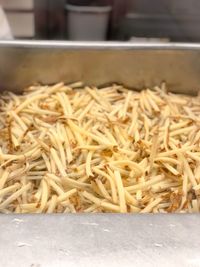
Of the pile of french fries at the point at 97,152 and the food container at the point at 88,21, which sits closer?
the pile of french fries at the point at 97,152

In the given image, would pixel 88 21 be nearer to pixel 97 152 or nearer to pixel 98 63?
pixel 98 63

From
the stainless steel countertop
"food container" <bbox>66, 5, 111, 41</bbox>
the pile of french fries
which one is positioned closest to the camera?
the stainless steel countertop

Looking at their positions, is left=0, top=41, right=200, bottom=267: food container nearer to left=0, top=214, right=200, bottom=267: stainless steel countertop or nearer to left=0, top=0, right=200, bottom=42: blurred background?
left=0, top=214, right=200, bottom=267: stainless steel countertop

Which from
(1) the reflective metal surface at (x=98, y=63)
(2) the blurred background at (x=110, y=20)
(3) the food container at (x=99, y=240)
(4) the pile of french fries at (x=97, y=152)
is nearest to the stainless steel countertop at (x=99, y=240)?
(3) the food container at (x=99, y=240)

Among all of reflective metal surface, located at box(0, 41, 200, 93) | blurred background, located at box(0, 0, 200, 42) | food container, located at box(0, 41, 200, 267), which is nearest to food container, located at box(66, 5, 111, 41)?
blurred background, located at box(0, 0, 200, 42)

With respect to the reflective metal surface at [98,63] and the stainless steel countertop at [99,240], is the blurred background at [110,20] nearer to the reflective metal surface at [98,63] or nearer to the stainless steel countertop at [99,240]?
the reflective metal surface at [98,63]

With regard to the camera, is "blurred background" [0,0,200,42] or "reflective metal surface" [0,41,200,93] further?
"blurred background" [0,0,200,42]
